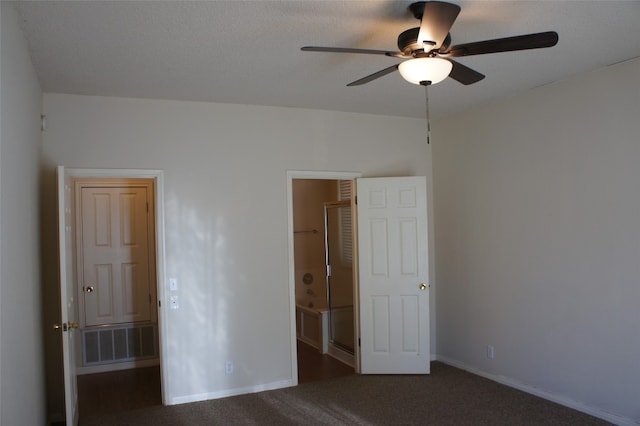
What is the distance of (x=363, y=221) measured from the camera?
15.8ft

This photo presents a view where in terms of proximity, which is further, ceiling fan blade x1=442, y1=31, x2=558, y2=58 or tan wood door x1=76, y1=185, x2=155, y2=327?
tan wood door x1=76, y1=185, x2=155, y2=327

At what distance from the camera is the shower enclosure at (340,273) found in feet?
17.6

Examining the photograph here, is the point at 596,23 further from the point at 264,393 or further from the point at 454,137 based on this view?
the point at 264,393

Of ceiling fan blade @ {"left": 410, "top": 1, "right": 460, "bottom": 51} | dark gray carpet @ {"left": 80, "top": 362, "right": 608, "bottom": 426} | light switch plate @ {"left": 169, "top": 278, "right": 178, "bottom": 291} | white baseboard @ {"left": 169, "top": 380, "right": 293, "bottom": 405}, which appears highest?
ceiling fan blade @ {"left": 410, "top": 1, "right": 460, "bottom": 51}

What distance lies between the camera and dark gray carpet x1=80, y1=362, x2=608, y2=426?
11.9ft

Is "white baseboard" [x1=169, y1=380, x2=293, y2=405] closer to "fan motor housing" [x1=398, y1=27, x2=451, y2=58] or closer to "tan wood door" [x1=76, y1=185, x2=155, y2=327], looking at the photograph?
"tan wood door" [x1=76, y1=185, x2=155, y2=327]

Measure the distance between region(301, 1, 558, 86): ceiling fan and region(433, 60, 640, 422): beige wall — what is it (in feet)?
5.29

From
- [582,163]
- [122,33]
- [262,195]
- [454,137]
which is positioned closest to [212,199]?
[262,195]

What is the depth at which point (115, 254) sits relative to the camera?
5.38 meters

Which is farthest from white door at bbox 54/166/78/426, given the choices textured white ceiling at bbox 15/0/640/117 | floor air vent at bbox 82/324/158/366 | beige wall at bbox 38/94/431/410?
floor air vent at bbox 82/324/158/366

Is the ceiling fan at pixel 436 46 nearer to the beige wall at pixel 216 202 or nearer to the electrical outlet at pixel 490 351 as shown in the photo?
the beige wall at pixel 216 202

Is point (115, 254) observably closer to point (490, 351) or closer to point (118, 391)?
point (118, 391)

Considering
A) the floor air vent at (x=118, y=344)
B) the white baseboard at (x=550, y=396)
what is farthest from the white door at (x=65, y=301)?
the white baseboard at (x=550, y=396)

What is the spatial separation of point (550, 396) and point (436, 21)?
3.29 meters
